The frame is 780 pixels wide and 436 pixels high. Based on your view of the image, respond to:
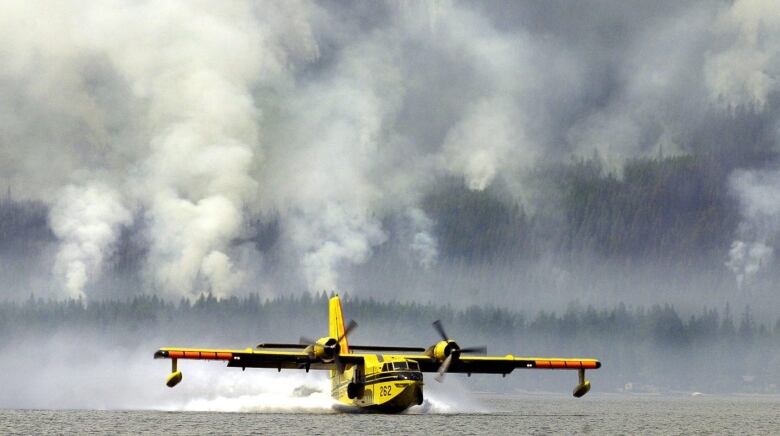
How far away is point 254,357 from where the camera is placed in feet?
370

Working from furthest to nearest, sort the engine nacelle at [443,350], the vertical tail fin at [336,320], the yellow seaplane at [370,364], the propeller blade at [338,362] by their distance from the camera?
1. the vertical tail fin at [336,320]
2. the engine nacelle at [443,350]
3. the propeller blade at [338,362]
4. the yellow seaplane at [370,364]

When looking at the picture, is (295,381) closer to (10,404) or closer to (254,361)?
(254,361)

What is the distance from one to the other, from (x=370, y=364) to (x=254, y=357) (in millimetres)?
13214

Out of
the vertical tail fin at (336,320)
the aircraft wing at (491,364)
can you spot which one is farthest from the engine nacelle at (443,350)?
the vertical tail fin at (336,320)

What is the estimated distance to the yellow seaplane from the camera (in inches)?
4085

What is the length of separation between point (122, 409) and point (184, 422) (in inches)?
1627

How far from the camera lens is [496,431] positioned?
328 feet

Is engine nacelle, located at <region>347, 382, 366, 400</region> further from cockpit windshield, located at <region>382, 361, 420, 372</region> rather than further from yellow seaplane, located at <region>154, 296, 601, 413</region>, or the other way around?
cockpit windshield, located at <region>382, 361, 420, 372</region>

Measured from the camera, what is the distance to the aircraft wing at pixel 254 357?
110 meters

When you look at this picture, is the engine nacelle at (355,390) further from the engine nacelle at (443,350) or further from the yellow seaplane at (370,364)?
the engine nacelle at (443,350)

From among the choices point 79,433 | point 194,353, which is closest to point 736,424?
point 194,353

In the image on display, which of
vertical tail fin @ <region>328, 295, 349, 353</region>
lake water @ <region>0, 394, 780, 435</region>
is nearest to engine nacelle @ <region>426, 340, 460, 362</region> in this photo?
lake water @ <region>0, 394, 780, 435</region>

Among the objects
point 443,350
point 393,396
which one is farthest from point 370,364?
point 443,350

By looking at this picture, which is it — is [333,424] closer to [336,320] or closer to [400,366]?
[400,366]
